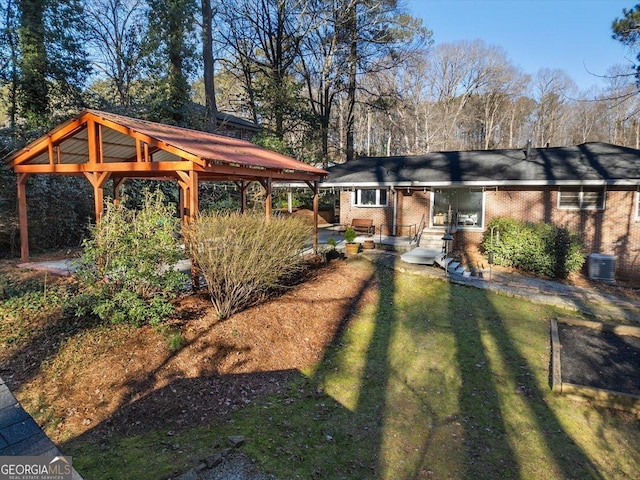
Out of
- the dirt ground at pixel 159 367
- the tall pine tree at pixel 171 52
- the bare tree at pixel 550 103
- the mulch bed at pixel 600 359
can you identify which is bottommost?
the mulch bed at pixel 600 359

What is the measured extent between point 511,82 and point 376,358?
42934mm

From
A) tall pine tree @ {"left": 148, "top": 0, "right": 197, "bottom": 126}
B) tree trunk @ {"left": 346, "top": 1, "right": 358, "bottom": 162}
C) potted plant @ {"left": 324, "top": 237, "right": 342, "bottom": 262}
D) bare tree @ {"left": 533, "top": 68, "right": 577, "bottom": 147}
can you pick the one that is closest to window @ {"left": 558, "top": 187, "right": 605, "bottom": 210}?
potted plant @ {"left": 324, "top": 237, "right": 342, "bottom": 262}

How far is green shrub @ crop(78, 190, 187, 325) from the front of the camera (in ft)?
19.2

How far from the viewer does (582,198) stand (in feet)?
45.5

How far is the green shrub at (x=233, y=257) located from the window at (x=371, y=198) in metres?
10.7

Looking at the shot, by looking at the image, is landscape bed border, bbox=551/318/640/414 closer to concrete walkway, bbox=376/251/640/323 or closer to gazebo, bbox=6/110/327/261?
concrete walkway, bbox=376/251/640/323

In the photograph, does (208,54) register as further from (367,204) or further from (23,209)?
(23,209)

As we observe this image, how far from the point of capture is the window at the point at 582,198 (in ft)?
45.0

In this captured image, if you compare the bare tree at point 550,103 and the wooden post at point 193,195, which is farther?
the bare tree at point 550,103

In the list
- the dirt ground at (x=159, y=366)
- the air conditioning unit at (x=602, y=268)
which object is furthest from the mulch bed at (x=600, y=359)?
the air conditioning unit at (x=602, y=268)


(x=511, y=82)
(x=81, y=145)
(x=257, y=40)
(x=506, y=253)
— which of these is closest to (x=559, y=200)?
(x=506, y=253)

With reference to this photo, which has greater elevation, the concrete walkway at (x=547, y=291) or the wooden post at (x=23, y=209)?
the wooden post at (x=23, y=209)

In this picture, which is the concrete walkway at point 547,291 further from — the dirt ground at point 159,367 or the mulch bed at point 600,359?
the dirt ground at point 159,367

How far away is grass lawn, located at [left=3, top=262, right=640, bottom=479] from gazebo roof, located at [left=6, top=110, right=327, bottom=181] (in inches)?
165
